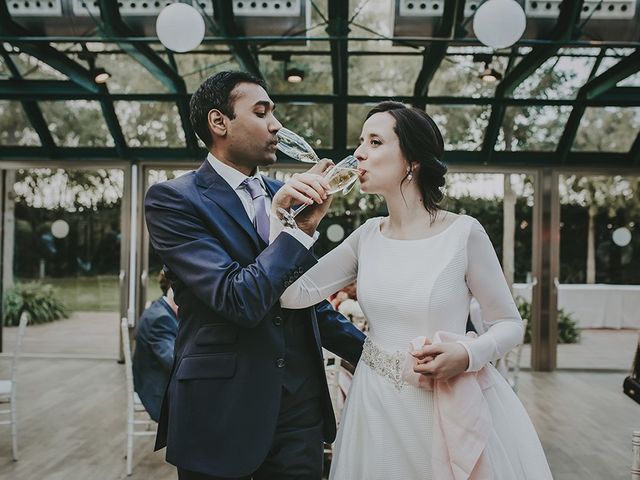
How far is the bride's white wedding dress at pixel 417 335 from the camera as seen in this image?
162cm

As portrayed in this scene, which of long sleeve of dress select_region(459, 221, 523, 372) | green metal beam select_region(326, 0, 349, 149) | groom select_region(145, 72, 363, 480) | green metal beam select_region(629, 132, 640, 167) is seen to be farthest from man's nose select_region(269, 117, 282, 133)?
green metal beam select_region(629, 132, 640, 167)

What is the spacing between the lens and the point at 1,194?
29.1ft

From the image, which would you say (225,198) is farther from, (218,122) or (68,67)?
(68,67)

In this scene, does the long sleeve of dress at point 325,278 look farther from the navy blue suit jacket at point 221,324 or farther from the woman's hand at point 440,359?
the woman's hand at point 440,359

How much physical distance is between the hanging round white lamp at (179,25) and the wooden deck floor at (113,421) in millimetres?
2517

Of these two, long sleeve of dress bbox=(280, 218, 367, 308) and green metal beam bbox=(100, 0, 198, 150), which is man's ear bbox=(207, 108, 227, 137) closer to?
long sleeve of dress bbox=(280, 218, 367, 308)

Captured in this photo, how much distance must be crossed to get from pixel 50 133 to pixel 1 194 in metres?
1.08

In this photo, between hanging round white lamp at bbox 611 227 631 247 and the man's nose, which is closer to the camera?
→ the man's nose

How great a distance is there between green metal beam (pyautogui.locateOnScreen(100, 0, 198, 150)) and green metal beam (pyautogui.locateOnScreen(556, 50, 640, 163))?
4216 millimetres

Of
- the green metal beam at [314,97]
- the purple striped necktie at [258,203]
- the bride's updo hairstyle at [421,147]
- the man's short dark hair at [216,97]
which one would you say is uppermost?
the green metal beam at [314,97]

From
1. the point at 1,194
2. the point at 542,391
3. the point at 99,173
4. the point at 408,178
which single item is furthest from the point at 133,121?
the point at 408,178

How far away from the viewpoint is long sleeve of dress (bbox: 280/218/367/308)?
167 centimetres

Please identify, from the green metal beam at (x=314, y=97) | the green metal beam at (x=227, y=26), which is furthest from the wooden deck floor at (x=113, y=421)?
the green metal beam at (x=227, y=26)

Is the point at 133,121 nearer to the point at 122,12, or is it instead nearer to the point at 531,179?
the point at 122,12
